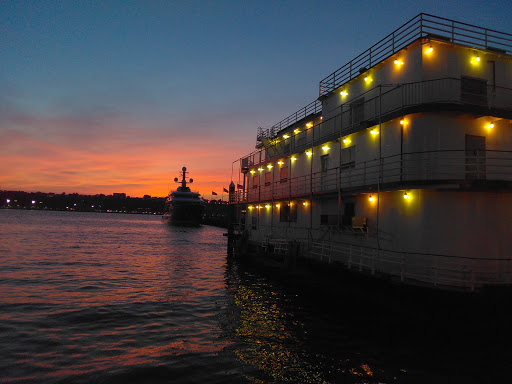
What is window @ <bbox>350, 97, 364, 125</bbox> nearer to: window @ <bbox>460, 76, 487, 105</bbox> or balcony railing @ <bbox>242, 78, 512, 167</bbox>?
balcony railing @ <bbox>242, 78, 512, 167</bbox>

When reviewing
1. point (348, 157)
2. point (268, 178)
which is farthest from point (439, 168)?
point (268, 178)

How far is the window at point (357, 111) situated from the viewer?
736 inches

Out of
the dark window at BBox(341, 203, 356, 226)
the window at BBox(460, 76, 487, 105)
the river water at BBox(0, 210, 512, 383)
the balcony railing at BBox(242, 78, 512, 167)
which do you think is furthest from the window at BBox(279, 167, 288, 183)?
the window at BBox(460, 76, 487, 105)

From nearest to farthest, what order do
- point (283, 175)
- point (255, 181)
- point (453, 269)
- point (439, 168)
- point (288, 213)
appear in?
1. point (453, 269)
2. point (439, 168)
3. point (288, 213)
4. point (283, 175)
5. point (255, 181)

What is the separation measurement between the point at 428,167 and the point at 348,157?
540cm

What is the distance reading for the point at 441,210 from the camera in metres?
13.3

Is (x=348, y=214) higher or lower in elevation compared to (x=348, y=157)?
lower

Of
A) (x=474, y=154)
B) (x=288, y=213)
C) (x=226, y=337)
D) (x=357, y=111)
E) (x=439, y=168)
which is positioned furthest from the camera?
(x=288, y=213)

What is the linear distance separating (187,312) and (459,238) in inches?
425

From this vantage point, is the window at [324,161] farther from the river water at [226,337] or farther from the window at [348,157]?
the river water at [226,337]

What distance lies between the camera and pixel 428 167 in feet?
45.7

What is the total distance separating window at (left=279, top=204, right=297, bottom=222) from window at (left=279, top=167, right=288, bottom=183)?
200cm

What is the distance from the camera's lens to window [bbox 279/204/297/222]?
78.7 ft

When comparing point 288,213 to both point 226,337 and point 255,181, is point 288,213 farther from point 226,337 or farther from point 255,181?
point 226,337
